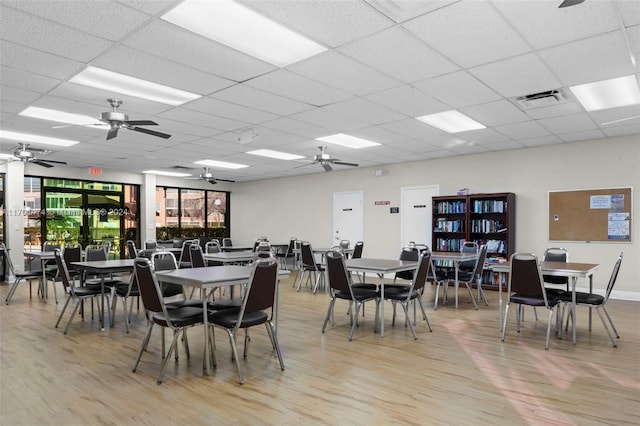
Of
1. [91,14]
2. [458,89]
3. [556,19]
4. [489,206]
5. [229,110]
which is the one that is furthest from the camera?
[489,206]

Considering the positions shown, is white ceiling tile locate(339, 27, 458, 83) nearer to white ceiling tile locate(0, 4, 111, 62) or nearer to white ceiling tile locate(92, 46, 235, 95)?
white ceiling tile locate(92, 46, 235, 95)

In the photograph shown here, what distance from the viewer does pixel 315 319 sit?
560 cm

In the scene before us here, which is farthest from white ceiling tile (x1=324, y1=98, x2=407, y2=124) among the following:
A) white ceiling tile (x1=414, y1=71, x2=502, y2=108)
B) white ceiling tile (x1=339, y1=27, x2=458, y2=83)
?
white ceiling tile (x1=339, y1=27, x2=458, y2=83)

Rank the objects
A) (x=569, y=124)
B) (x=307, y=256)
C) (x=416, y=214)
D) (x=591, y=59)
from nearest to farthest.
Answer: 1. (x=591, y=59)
2. (x=569, y=124)
3. (x=307, y=256)
4. (x=416, y=214)

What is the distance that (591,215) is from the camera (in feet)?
24.1

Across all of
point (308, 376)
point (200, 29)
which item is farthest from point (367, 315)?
point (200, 29)

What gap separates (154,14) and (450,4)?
2.10 metres

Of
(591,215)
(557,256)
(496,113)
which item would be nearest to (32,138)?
(496,113)

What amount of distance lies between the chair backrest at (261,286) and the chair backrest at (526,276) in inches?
97.6

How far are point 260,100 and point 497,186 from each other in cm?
548

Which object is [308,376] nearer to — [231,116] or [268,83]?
[268,83]

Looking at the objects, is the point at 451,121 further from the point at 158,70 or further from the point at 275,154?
the point at 158,70

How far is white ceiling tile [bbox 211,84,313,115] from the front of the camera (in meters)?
4.75

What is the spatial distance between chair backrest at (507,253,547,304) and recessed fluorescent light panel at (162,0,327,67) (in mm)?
2864
